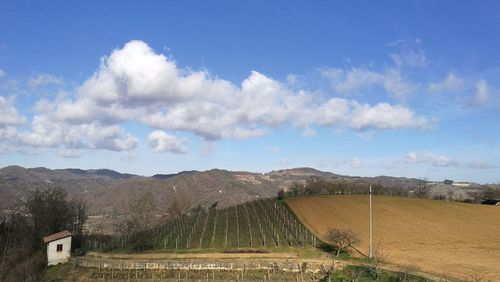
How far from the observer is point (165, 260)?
5403cm

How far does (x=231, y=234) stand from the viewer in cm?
6581

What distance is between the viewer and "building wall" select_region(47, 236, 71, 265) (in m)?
62.4

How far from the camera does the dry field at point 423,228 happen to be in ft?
154

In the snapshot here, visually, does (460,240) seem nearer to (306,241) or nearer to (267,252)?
(306,241)

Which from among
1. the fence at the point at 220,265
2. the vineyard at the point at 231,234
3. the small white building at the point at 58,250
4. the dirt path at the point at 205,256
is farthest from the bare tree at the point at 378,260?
the small white building at the point at 58,250

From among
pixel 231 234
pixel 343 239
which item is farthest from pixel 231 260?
pixel 231 234

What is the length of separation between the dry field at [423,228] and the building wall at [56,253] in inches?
1367

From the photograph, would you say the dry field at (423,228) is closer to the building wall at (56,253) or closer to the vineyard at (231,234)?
the vineyard at (231,234)

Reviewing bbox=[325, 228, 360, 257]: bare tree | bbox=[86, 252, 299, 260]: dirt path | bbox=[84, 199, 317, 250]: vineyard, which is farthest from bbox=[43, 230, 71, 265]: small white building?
bbox=[325, 228, 360, 257]: bare tree

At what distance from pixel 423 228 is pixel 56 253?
52.2 metres

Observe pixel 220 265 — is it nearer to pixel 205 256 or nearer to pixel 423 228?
pixel 205 256

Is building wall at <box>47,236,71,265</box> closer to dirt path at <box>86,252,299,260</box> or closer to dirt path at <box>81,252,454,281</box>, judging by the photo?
dirt path at <box>81,252,454,281</box>

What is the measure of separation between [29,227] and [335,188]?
268ft

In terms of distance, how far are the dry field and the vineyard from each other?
3614 mm
